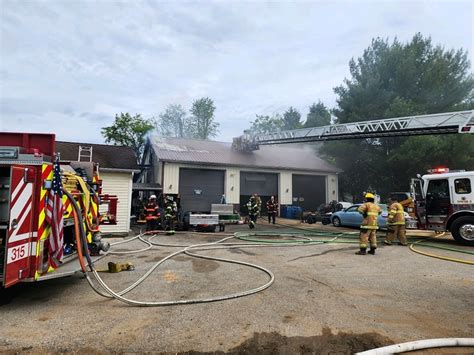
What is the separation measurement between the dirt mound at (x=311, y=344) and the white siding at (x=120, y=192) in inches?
447

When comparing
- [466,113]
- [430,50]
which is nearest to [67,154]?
[466,113]

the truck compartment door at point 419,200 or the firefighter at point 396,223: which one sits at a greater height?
the truck compartment door at point 419,200

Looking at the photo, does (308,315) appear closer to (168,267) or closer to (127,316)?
(127,316)

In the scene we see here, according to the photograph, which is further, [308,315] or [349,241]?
[349,241]

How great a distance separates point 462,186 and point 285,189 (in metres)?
13.1

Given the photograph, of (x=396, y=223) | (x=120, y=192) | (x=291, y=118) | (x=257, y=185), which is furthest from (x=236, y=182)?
(x=291, y=118)

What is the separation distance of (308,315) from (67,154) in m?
13.9

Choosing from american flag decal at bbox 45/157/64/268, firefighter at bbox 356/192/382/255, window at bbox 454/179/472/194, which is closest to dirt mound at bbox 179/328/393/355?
american flag decal at bbox 45/157/64/268

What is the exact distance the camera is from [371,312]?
3.95 meters

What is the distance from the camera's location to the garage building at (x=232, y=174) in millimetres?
19547

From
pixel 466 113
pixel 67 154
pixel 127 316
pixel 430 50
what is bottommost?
pixel 127 316

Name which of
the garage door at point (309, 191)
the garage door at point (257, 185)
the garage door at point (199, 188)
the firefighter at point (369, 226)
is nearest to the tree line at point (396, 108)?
the garage door at point (309, 191)

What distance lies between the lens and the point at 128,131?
1088 inches

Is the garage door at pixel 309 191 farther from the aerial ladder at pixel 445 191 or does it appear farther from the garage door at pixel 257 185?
the aerial ladder at pixel 445 191
